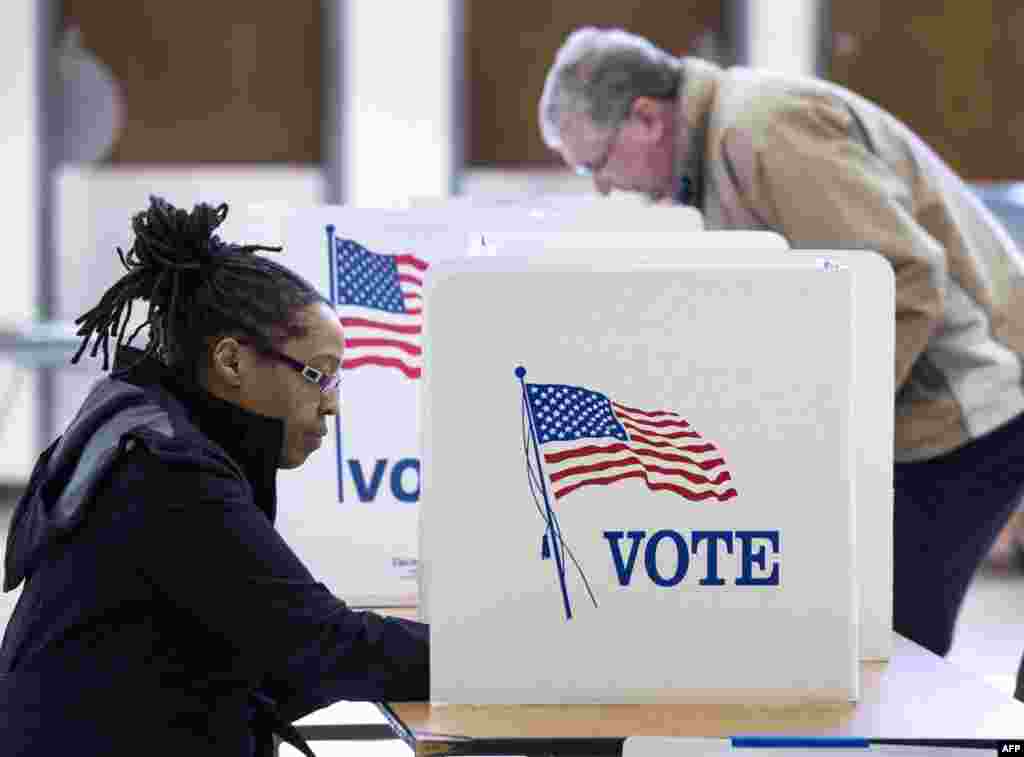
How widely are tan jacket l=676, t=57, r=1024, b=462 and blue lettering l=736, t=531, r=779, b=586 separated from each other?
954 millimetres

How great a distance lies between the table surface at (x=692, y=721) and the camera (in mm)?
1773

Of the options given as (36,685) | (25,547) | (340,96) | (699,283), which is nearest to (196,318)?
(25,547)

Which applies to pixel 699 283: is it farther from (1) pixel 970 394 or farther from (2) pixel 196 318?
(1) pixel 970 394

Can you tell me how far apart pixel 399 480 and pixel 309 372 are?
1.92ft

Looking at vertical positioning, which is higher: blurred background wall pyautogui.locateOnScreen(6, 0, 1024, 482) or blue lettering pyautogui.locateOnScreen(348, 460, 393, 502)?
blurred background wall pyautogui.locateOnScreen(6, 0, 1024, 482)

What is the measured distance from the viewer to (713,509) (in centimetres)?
188

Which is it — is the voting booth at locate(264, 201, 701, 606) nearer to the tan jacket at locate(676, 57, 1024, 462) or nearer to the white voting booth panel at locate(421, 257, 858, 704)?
the tan jacket at locate(676, 57, 1024, 462)

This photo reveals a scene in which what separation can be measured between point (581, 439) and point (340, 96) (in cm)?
570

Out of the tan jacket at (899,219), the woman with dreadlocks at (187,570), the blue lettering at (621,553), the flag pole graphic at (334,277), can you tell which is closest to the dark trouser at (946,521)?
the tan jacket at (899,219)

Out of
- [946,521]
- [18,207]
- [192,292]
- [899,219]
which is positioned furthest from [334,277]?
[18,207]

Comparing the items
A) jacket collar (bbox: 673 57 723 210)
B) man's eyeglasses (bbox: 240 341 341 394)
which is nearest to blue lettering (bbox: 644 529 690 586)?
man's eyeglasses (bbox: 240 341 341 394)

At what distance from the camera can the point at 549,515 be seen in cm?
187

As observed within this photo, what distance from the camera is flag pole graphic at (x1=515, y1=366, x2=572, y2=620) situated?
6.06 ft

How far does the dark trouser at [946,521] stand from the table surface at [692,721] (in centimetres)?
75
